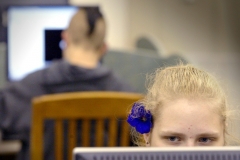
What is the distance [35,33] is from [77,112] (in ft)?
2.75

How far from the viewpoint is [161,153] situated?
1.18 ft

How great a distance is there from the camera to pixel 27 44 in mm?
1982

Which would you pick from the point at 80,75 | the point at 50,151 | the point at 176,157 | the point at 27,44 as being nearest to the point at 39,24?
the point at 27,44

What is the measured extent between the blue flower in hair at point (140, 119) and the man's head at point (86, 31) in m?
0.89

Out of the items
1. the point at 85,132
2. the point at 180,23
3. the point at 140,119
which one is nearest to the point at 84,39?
the point at 85,132

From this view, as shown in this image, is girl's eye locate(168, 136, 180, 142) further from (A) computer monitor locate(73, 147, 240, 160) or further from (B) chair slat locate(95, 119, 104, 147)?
(B) chair slat locate(95, 119, 104, 147)

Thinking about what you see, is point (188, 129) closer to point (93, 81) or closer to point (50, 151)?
point (50, 151)

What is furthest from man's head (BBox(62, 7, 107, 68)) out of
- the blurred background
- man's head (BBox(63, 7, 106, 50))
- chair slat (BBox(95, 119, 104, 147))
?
the blurred background

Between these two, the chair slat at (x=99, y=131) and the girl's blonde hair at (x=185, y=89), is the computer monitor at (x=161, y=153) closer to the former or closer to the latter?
the girl's blonde hair at (x=185, y=89)

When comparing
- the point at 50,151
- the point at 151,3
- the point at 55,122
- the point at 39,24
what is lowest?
the point at 50,151

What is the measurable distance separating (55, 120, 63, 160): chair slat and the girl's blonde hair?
20.3 inches

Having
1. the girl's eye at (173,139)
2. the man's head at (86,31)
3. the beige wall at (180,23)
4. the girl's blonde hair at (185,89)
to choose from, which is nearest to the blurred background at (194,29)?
the beige wall at (180,23)

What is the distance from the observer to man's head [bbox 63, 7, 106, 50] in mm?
1592

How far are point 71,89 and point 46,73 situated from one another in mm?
99
